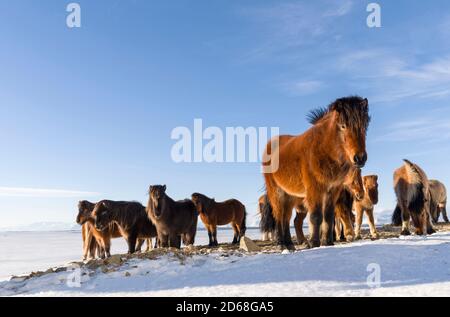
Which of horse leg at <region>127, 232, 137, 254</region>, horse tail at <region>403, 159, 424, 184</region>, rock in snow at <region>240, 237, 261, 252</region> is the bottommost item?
horse leg at <region>127, 232, 137, 254</region>

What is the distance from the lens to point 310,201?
20.7ft

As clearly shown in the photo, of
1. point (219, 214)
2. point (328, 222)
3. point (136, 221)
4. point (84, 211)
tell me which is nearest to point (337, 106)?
point (328, 222)

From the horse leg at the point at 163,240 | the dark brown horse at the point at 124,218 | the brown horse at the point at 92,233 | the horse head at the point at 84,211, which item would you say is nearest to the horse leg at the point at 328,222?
the horse leg at the point at 163,240

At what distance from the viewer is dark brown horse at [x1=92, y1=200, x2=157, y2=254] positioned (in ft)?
39.3

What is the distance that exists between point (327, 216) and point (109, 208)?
7679 millimetres

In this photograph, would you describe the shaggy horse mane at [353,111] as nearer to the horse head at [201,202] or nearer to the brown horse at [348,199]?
the brown horse at [348,199]

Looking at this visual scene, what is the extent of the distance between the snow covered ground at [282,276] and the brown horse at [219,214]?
8795 millimetres

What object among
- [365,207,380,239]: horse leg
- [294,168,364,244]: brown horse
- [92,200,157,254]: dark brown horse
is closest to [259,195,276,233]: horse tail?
[294,168,364,244]: brown horse

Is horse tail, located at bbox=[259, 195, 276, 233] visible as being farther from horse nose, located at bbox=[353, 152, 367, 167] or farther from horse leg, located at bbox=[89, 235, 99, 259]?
horse leg, located at bbox=[89, 235, 99, 259]

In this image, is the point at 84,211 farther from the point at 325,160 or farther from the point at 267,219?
the point at 325,160

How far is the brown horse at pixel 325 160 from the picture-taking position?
596 centimetres

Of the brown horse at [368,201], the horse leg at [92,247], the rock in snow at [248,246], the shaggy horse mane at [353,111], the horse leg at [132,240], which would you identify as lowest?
the horse leg at [92,247]

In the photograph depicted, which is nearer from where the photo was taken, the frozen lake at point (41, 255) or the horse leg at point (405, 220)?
the horse leg at point (405, 220)
